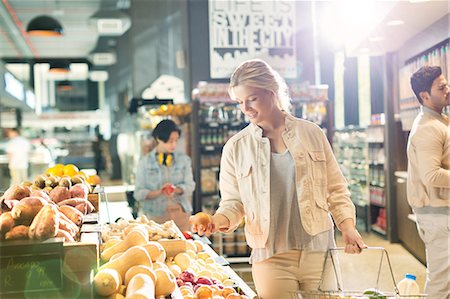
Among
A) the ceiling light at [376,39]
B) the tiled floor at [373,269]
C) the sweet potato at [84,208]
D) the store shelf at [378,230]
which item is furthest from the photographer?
the store shelf at [378,230]

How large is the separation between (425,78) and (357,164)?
289 inches

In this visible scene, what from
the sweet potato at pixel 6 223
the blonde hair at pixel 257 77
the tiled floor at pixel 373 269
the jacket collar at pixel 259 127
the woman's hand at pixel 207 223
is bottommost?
the tiled floor at pixel 373 269

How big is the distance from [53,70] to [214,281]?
53.3 feet

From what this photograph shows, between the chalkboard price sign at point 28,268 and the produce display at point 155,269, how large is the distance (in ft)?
1.16

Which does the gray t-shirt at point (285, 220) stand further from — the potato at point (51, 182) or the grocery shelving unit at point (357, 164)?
the grocery shelving unit at point (357, 164)

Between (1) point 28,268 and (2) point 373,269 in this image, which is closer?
(1) point 28,268

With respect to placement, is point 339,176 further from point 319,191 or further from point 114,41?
point 114,41

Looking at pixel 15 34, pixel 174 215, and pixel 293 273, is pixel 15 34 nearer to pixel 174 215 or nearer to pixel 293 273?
pixel 174 215

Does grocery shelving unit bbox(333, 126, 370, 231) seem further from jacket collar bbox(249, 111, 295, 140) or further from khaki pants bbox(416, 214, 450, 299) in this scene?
jacket collar bbox(249, 111, 295, 140)

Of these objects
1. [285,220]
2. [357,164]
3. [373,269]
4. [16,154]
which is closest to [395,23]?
[373,269]

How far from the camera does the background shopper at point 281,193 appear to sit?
2.72 metres

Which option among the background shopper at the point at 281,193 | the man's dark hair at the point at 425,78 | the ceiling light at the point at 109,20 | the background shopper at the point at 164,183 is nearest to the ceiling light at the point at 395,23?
the man's dark hair at the point at 425,78

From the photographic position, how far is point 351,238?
2.74m

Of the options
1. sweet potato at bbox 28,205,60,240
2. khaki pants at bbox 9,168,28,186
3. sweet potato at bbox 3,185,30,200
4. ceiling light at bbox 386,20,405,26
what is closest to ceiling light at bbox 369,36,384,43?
ceiling light at bbox 386,20,405,26
